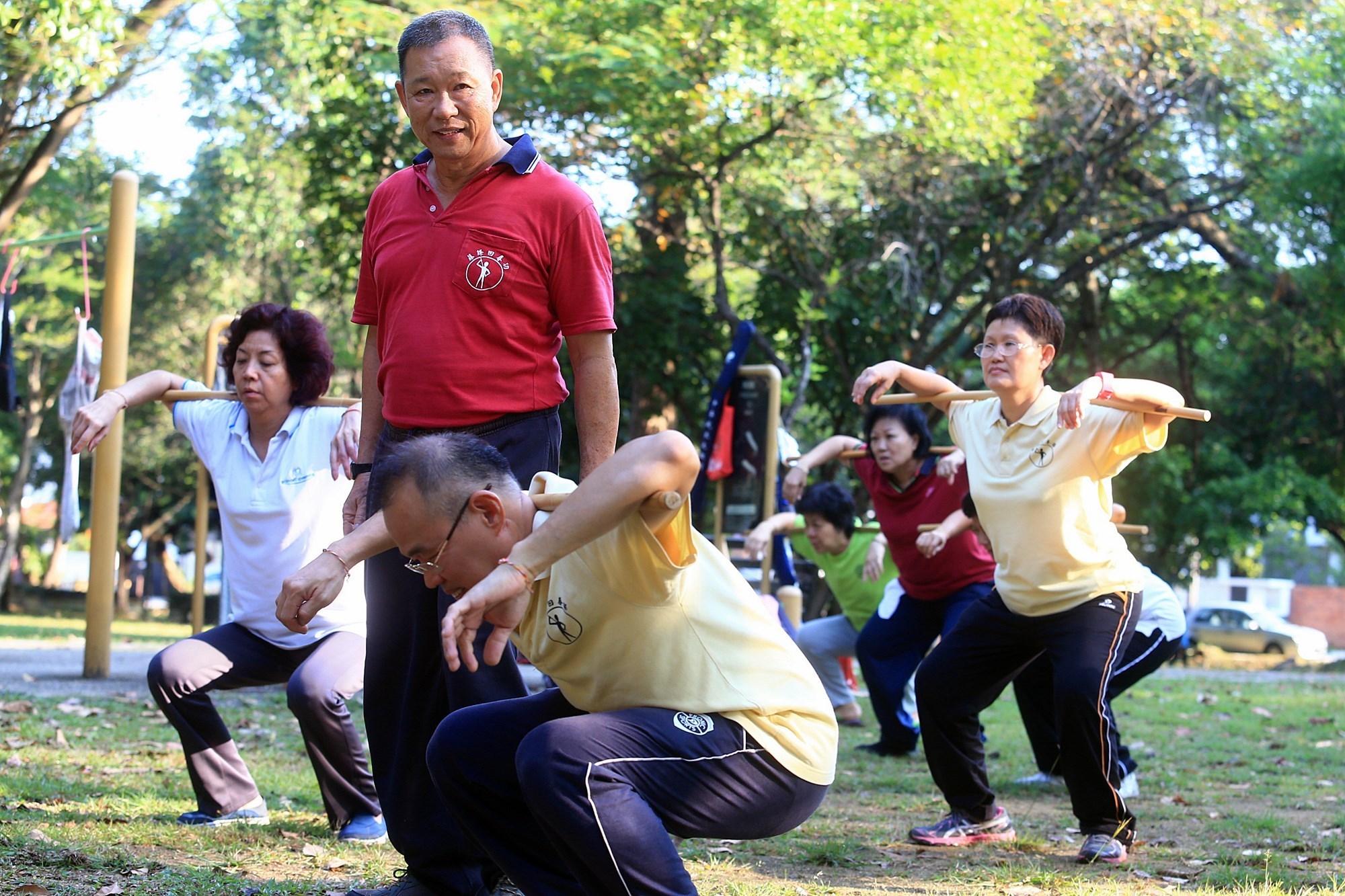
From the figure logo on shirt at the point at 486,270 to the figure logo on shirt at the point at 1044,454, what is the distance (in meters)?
2.13

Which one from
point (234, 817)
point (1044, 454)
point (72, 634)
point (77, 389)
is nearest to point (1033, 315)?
point (1044, 454)

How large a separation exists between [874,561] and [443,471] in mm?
4896

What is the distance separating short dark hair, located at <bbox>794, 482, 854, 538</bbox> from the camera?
25.8 ft

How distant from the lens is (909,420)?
22.4 feet

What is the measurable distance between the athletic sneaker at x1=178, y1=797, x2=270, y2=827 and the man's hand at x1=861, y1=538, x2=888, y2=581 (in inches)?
143

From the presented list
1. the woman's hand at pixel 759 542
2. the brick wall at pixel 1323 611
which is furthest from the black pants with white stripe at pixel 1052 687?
the brick wall at pixel 1323 611

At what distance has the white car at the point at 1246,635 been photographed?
102ft

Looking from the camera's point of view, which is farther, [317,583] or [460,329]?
[460,329]

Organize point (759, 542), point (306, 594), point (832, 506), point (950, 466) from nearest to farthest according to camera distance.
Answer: point (306, 594) → point (950, 466) → point (759, 542) → point (832, 506)

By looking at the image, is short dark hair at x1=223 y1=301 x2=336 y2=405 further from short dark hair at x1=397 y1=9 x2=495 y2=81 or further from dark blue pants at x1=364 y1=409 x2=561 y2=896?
short dark hair at x1=397 y1=9 x2=495 y2=81

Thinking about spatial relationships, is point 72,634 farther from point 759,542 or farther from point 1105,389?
point 1105,389

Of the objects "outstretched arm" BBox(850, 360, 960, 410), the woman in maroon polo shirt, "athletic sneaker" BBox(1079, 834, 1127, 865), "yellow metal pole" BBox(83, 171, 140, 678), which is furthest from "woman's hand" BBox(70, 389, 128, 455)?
"yellow metal pole" BBox(83, 171, 140, 678)

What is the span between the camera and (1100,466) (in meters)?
4.41

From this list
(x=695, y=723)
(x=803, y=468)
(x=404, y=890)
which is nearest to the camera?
(x=695, y=723)
